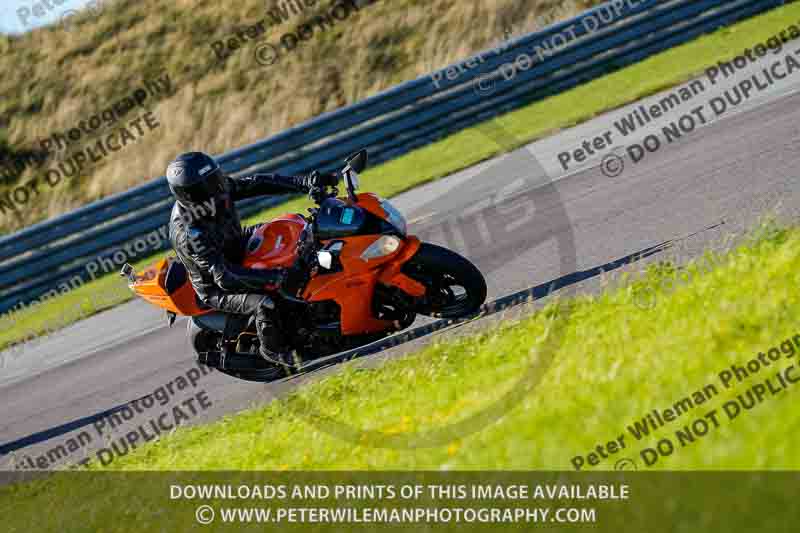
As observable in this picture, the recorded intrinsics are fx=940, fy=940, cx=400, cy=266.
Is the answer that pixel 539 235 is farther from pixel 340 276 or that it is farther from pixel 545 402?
pixel 545 402

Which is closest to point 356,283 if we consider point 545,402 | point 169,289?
point 169,289

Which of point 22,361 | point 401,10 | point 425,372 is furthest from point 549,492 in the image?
point 401,10

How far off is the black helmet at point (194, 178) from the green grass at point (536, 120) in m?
6.68

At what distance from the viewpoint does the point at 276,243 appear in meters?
7.68

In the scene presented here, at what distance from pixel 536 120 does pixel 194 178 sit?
28.7ft

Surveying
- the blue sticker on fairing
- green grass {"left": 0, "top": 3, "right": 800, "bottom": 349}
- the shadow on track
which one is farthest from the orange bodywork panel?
green grass {"left": 0, "top": 3, "right": 800, "bottom": 349}

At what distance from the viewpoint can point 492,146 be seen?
1449 cm

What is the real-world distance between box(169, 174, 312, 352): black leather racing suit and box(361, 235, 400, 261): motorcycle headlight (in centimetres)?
76

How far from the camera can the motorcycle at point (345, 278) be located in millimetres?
7266

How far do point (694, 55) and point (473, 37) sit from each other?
8.13 meters

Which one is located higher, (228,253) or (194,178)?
(194,178)

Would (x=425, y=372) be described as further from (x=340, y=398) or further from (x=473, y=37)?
(x=473, y=37)

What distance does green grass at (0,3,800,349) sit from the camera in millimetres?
14039

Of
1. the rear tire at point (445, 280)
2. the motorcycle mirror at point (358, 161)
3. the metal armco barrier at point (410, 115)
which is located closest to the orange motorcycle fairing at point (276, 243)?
the motorcycle mirror at point (358, 161)
